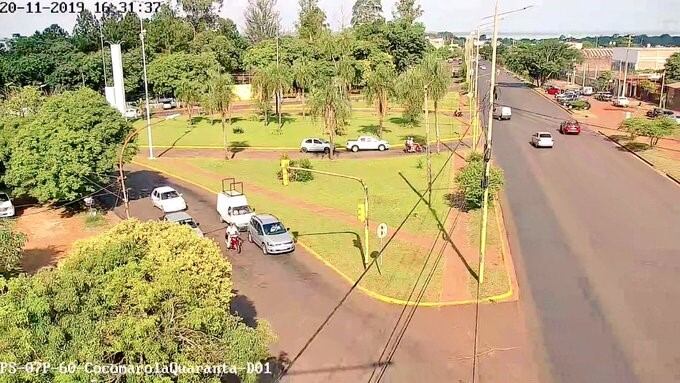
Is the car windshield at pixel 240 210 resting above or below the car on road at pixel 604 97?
below

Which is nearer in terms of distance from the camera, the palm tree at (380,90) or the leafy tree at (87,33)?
the palm tree at (380,90)

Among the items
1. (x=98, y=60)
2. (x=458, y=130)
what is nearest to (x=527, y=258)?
(x=458, y=130)

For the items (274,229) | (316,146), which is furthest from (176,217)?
(316,146)

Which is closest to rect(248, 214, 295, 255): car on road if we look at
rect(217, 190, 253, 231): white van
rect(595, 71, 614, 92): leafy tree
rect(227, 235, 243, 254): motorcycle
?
rect(227, 235, 243, 254): motorcycle

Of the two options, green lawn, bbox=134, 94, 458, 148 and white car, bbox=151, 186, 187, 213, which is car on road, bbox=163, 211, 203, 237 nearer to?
white car, bbox=151, 186, 187, 213

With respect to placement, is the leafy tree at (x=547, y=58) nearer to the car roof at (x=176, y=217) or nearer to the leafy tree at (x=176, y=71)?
the leafy tree at (x=176, y=71)

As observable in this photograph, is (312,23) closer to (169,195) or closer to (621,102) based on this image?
(621,102)

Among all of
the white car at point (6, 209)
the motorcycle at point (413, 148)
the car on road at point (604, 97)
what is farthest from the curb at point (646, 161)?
the white car at point (6, 209)
